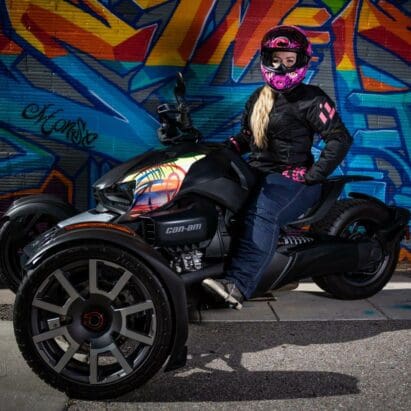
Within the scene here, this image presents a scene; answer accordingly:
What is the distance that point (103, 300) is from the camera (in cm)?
341

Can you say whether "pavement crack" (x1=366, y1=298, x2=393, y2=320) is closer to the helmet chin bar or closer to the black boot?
the black boot

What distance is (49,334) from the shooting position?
3.36 meters

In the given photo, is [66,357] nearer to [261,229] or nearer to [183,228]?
[183,228]

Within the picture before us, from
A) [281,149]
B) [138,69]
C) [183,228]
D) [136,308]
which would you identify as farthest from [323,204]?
[138,69]

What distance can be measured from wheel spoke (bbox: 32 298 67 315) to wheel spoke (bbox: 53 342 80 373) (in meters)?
0.18

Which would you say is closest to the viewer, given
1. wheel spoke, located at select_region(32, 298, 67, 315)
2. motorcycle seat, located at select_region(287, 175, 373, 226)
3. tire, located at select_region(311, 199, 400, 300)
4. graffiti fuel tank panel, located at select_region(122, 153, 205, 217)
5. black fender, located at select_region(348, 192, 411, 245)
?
wheel spoke, located at select_region(32, 298, 67, 315)

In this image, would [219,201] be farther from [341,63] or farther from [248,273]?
[341,63]

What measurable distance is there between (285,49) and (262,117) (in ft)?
1.51

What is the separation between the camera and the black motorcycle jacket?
4.22 meters

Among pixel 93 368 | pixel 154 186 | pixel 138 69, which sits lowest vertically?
pixel 93 368

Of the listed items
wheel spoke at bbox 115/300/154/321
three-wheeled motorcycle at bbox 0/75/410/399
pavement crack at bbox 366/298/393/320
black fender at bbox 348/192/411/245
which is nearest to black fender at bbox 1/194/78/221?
three-wheeled motorcycle at bbox 0/75/410/399

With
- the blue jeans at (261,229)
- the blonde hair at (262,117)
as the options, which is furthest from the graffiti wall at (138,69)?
the blue jeans at (261,229)

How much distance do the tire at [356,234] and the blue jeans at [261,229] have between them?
0.70 meters

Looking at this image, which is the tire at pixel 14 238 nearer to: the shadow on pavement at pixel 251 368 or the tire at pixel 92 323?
the shadow on pavement at pixel 251 368
